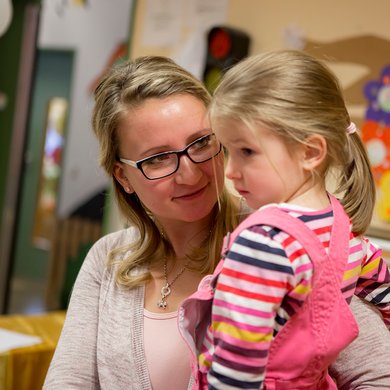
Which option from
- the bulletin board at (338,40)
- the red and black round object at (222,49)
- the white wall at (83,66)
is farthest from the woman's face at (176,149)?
the white wall at (83,66)

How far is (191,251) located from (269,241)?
554 mm

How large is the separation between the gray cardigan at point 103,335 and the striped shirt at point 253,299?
363 millimetres

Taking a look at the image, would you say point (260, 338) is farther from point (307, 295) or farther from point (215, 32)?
point (215, 32)

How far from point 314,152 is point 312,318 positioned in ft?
0.78

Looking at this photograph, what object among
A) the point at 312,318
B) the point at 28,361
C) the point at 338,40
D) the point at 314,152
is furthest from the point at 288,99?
the point at 338,40

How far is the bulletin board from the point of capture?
2.29 meters

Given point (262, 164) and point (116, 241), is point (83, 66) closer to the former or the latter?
point (116, 241)

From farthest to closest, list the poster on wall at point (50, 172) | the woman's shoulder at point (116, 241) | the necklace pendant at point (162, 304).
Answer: the poster on wall at point (50, 172)
the woman's shoulder at point (116, 241)
the necklace pendant at point (162, 304)

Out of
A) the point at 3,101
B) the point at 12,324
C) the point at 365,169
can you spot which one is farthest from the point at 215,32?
the point at 3,101

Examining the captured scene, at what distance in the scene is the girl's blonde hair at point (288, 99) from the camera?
0.92 m

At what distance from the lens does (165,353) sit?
134 cm

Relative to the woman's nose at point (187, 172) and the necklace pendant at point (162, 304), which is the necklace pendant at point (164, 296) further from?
the woman's nose at point (187, 172)

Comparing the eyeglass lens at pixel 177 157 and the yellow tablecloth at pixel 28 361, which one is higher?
the eyeglass lens at pixel 177 157

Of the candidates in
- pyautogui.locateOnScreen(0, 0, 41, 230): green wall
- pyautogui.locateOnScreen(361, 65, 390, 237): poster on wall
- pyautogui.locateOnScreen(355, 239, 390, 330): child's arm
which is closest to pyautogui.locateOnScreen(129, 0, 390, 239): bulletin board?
pyautogui.locateOnScreen(361, 65, 390, 237): poster on wall
